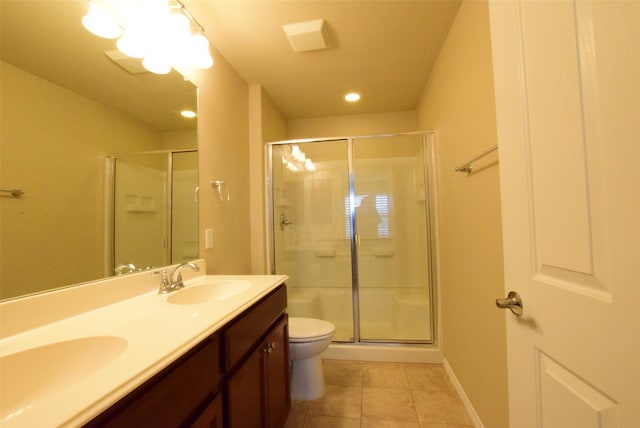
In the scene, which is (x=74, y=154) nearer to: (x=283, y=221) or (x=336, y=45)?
(x=336, y=45)

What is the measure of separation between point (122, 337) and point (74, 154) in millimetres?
666

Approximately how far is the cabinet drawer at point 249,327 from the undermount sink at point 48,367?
0.31 meters

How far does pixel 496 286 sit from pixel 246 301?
1131 mm

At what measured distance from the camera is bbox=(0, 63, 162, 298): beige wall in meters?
0.75

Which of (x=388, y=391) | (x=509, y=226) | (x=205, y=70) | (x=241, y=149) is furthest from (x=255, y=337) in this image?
(x=205, y=70)

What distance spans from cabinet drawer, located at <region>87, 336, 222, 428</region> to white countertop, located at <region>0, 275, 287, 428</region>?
36mm

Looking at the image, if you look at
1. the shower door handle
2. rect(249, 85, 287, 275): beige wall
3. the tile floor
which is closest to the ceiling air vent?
rect(249, 85, 287, 275): beige wall

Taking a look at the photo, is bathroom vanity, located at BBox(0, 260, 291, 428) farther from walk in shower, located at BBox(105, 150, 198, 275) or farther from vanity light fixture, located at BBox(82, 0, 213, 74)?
vanity light fixture, located at BBox(82, 0, 213, 74)

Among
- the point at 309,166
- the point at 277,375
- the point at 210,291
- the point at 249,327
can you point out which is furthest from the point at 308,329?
the point at 309,166

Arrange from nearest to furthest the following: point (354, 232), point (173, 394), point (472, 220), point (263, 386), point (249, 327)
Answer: point (173, 394) → point (249, 327) → point (263, 386) → point (472, 220) → point (354, 232)

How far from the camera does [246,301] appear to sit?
1.00 metres

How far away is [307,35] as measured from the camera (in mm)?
1660

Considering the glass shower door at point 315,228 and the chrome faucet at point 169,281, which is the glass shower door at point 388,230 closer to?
the glass shower door at point 315,228

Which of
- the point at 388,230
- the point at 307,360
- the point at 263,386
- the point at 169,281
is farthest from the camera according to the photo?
the point at 388,230
